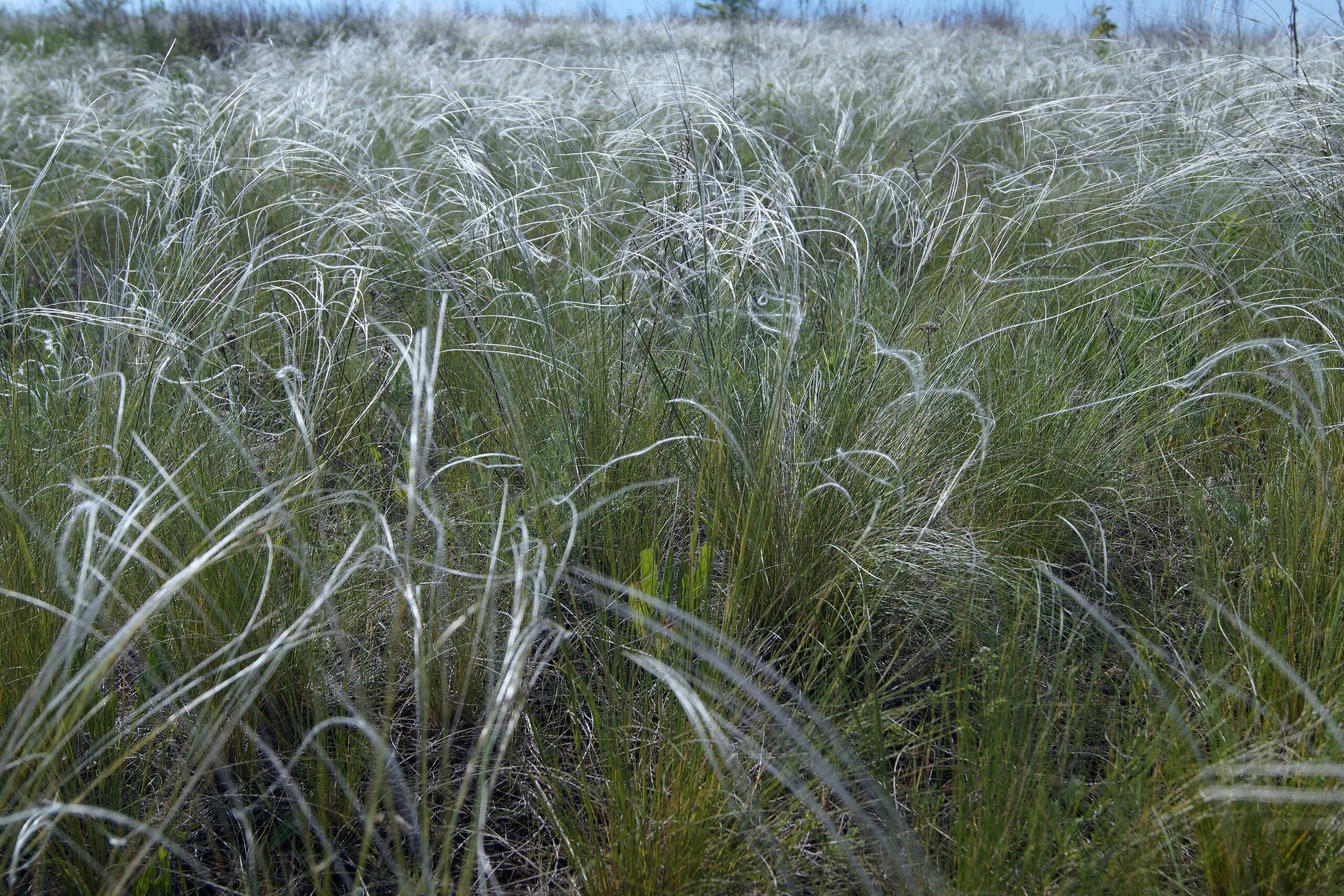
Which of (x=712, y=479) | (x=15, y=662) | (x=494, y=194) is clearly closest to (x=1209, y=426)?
(x=712, y=479)

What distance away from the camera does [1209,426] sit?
1.68m

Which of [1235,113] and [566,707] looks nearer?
[566,707]

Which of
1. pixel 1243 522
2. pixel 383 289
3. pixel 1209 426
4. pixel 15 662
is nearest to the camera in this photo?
pixel 15 662

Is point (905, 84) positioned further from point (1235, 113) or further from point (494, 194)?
point (494, 194)

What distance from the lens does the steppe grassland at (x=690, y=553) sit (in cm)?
92

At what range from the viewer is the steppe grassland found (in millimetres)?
925

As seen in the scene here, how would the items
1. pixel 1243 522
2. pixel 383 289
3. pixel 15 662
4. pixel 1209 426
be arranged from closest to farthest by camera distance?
pixel 15 662
pixel 1243 522
pixel 1209 426
pixel 383 289

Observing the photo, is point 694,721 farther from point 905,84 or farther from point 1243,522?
point 905,84

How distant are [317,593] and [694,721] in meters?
0.56

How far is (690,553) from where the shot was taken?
4.08 ft

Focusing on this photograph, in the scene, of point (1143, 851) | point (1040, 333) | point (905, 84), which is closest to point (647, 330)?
point (1040, 333)

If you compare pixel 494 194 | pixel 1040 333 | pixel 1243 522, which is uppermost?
pixel 494 194

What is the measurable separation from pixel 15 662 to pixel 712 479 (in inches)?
35.4

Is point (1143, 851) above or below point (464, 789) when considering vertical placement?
below
